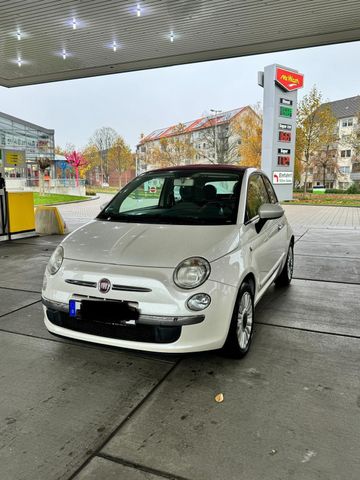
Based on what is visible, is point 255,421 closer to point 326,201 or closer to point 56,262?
point 56,262

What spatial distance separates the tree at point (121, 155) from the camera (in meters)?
42.9

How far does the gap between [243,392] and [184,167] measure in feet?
7.74

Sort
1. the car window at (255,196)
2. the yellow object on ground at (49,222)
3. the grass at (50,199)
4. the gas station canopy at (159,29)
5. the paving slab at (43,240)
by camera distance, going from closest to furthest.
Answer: the car window at (255,196), the gas station canopy at (159,29), the paving slab at (43,240), the yellow object on ground at (49,222), the grass at (50,199)

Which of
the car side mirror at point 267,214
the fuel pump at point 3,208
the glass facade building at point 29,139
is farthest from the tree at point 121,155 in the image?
the car side mirror at point 267,214

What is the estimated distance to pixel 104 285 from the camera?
264cm

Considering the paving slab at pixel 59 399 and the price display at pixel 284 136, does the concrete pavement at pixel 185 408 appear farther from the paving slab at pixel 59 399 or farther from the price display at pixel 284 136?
the price display at pixel 284 136

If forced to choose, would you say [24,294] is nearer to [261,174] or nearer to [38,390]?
[38,390]

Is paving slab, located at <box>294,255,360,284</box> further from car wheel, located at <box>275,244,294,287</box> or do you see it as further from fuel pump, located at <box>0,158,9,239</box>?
fuel pump, located at <box>0,158,9,239</box>

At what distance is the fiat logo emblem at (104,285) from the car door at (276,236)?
180cm

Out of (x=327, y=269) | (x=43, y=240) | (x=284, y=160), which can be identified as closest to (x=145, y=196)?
(x=327, y=269)

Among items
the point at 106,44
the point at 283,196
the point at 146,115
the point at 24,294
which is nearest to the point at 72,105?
Answer: the point at 146,115

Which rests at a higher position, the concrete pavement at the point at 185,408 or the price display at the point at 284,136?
the price display at the point at 284,136

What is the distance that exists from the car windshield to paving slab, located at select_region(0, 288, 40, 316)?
1480mm

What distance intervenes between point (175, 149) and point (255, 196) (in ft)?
108
